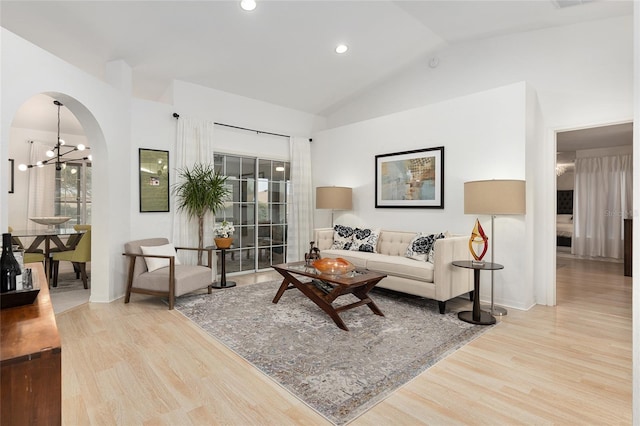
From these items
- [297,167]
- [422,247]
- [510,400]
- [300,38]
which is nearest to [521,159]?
[422,247]

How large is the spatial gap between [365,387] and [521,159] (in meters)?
3.29

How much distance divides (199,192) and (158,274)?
4.35 feet

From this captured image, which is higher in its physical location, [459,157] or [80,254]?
[459,157]

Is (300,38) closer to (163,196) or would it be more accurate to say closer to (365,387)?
(163,196)

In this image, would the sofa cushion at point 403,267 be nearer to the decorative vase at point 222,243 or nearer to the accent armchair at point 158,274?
the decorative vase at point 222,243

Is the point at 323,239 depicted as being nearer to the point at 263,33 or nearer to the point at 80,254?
the point at 263,33

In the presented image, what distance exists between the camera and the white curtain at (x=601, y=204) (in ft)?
23.9

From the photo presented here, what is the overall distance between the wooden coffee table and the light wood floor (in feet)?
3.31

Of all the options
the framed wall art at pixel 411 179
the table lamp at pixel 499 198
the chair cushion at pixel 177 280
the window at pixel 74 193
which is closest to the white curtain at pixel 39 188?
the window at pixel 74 193

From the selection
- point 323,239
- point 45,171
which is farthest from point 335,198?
point 45,171

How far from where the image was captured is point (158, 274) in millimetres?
4086

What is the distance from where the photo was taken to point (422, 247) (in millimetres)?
4320

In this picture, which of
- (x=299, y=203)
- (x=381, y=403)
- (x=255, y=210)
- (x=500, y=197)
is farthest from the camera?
(x=299, y=203)

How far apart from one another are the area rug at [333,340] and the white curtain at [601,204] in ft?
19.4
